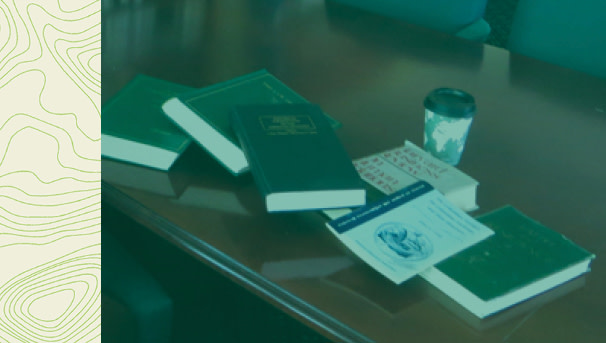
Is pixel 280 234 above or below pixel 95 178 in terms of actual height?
below

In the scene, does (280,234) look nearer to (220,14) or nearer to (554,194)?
(554,194)

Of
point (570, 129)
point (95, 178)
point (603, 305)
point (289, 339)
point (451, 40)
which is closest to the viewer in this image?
point (95, 178)

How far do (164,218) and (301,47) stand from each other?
2.32 ft

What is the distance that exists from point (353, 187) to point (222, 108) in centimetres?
30

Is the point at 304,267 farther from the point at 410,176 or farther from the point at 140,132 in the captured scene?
the point at 140,132

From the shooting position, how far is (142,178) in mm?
985

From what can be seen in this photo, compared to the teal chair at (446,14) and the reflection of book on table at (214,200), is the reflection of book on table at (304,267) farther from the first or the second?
the teal chair at (446,14)

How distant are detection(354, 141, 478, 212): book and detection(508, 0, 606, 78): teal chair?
76 cm

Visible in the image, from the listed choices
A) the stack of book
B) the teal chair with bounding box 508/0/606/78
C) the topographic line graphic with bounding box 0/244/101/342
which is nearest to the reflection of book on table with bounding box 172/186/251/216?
the stack of book

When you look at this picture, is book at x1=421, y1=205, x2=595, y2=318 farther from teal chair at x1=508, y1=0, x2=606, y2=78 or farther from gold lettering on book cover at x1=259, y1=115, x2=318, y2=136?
teal chair at x1=508, y1=0, x2=606, y2=78

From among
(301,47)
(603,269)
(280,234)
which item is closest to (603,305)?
(603,269)

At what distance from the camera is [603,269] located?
2.90ft

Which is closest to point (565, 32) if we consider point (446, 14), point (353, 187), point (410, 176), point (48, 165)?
point (446, 14)

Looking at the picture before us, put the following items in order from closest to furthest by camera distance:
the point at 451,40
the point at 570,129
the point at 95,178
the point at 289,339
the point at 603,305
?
the point at 95,178
the point at 603,305
the point at 570,129
the point at 289,339
the point at 451,40
